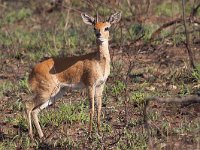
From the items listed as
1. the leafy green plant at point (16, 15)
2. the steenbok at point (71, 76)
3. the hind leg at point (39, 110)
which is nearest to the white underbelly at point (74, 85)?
the steenbok at point (71, 76)

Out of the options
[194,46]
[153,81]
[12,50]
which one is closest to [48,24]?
[12,50]

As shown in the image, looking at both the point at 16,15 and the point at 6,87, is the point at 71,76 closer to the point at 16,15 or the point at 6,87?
the point at 6,87

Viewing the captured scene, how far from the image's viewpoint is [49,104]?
8.74 metres

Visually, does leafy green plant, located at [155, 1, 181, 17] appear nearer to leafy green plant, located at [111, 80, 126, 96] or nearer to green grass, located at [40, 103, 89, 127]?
leafy green plant, located at [111, 80, 126, 96]

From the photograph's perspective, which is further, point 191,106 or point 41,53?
point 41,53

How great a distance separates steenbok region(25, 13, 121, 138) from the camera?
330 inches

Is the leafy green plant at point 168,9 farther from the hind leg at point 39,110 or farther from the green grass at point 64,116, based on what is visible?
the hind leg at point 39,110

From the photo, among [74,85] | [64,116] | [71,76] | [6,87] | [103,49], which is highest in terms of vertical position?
[103,49]

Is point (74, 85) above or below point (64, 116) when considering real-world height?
above

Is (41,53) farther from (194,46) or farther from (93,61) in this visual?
(93,61)

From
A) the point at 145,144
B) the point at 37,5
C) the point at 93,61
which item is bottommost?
the point at 145,144

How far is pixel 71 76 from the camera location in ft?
28.3

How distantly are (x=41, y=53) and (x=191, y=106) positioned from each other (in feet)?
14.0

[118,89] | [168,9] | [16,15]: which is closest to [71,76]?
[118,89]
